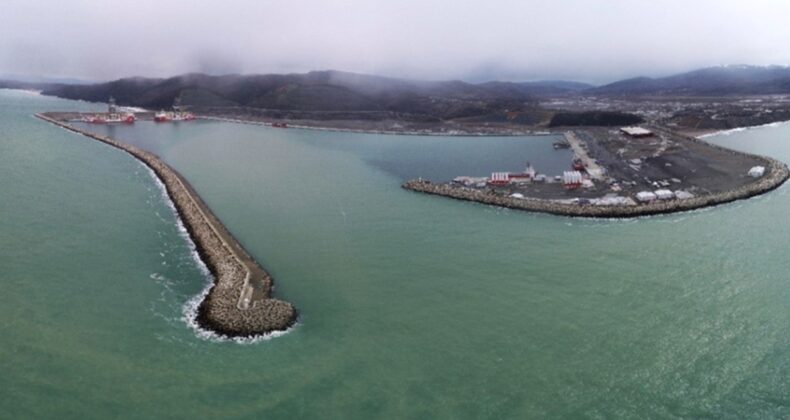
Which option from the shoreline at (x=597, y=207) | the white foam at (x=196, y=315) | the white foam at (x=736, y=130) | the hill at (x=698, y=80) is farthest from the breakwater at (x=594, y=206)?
the hill at (x=698, y=80)

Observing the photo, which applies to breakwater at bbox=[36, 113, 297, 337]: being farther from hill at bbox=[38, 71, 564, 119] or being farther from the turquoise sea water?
hill at bbox=[38, 71, 564, 119]

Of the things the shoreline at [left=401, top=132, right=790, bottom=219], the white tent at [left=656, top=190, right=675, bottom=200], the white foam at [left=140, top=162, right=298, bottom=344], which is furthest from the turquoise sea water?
the white tent at [left=656, top=190, right=675, bottom=200]

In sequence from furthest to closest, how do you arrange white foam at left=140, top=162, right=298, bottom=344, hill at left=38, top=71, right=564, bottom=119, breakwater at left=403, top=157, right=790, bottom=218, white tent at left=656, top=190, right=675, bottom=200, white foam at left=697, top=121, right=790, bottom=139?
hill at left=38, top=71, right=564, bottom=119 < white foam at left=697, top=121, right=790, bottom=139 < white tent at left=656, top=190, right=675, bottom=200 < breakwater at left=403, top=157, right=790, bottom=218 < white foam at left=140, top=162, right=298, bottom=344

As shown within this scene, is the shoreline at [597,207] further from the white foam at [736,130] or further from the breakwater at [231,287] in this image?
the white foam at [736,130]

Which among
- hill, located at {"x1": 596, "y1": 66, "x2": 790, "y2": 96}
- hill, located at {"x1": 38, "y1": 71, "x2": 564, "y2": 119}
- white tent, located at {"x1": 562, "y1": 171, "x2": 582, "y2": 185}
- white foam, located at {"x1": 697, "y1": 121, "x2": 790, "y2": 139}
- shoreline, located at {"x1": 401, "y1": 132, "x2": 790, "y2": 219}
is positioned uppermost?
hill, located at {"x1": 596, "y1": 66, "x2": 790, "y2": 96}

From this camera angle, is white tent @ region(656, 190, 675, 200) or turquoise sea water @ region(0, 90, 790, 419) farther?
white tent @ region(656, 190, 675, 200)

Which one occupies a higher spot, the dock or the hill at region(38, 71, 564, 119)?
the hill at region(38, 71, 564, 119)

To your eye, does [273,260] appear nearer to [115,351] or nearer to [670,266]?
[115,351]

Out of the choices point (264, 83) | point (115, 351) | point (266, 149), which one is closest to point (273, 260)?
point (115, 351)
